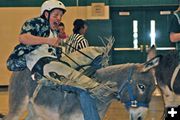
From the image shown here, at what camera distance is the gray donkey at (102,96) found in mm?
4266

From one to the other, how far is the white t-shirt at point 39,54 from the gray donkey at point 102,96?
0.15 meters

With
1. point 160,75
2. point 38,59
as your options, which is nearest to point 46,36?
point 38,59

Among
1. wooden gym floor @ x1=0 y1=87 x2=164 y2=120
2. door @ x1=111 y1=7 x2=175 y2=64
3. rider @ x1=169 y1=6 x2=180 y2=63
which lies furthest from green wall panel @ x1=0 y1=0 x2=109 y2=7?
rider @ x1=169 y1=6 x2=180 y2=63

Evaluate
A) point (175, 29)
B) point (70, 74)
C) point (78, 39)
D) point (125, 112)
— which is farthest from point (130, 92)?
point (125, 112)

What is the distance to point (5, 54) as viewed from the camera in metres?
15.3

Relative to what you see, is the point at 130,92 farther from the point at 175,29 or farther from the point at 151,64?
the point at 175,29

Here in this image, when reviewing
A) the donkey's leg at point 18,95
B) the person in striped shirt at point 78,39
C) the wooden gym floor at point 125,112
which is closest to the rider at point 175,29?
the person in striped shirt at point 78,39

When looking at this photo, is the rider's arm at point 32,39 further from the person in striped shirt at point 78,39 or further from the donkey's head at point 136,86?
the person in striped shirt at point 78,39

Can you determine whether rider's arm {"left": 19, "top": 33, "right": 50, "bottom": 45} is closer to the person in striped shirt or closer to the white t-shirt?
the white t-shirt

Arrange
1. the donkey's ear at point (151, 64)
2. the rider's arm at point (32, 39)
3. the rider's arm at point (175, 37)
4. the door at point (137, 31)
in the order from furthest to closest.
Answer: the door at point (137, 31)
the rider's arm at point (175, 37)
the rider's arm at point (32, 39)
the donkey's ear at point (151, 64)

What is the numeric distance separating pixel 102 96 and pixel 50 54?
77cm

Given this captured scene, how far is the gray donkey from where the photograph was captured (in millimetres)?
4266

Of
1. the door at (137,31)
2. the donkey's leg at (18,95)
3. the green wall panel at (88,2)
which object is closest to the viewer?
the donkey's leg at (18,95)

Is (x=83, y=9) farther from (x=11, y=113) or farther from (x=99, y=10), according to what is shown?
(x=11, y=113)
